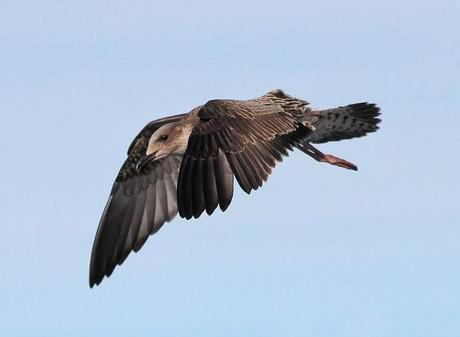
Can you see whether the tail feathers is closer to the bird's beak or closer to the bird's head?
the bird's head

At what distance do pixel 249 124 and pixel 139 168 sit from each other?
340 centimetres

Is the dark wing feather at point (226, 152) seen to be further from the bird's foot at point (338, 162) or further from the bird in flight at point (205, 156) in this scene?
the bird's foot at point (338, 162)

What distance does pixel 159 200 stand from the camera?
25.0 m

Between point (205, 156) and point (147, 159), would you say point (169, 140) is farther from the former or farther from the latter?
point (205, 156)

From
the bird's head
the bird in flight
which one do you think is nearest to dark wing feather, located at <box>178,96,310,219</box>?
the bird in flight

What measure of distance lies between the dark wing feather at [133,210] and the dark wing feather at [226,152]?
345cm

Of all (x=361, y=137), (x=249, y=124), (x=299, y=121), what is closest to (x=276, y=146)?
(x=249, y=124)

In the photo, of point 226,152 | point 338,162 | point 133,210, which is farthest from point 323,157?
point 226,152

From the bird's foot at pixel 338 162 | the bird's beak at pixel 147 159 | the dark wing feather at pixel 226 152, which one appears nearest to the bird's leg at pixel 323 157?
the bird's foot at pixel 338 162

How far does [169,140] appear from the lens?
22.8m

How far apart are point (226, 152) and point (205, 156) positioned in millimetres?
302

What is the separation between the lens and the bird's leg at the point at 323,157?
2375 centimetres

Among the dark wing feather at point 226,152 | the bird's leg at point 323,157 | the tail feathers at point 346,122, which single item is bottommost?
the dark wing feather at point 226,152

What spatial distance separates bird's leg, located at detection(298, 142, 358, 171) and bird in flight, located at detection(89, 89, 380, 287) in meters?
0.02
